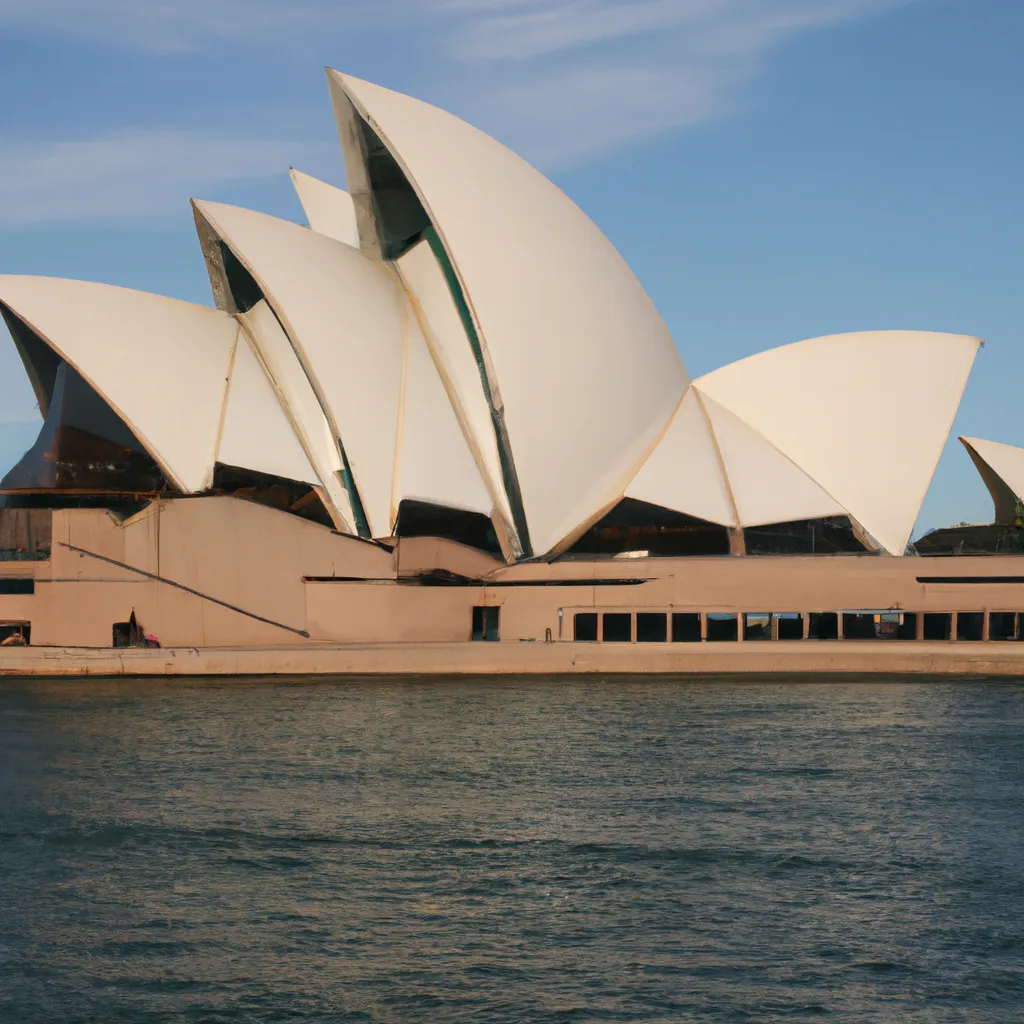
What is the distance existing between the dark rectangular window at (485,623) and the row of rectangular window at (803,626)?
2108 mm

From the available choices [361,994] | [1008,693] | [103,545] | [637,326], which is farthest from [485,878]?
[637,326]

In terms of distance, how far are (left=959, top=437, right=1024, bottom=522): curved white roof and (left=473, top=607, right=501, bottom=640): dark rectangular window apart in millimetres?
15636

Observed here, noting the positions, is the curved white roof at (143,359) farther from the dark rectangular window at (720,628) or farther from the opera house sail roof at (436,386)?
the dark rectangular window at (720,628)

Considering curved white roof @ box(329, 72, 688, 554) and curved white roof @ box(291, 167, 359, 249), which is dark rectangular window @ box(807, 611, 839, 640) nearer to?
curved white roof @ box(329, 72, 688, 554)

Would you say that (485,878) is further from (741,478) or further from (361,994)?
(741,478)

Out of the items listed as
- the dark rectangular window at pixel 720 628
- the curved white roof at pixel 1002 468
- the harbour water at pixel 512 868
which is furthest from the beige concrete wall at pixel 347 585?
the harbour water at pixel 512 868

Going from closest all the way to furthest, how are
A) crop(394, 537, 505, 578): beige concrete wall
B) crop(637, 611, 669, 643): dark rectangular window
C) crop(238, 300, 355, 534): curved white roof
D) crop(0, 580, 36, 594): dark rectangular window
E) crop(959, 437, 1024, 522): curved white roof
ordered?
A: crop(394, 537, 505, 578): beige concrete wall
crop(238, 300, 355, 534): curved white roof
crop(0, 580, 36, 594): dark rectangular window
crop(637, 611, 669, 643): dark rectangular window
crop(959, 437, 1024, 522): curved white roof

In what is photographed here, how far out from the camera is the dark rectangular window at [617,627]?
1605 inches

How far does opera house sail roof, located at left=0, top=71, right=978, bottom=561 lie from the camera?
3906cm

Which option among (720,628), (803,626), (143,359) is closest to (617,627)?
(720,628)

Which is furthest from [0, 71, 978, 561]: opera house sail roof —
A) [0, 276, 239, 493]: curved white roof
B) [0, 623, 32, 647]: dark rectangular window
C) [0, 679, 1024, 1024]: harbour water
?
[0, 679, 1024, 1024]: harbour water

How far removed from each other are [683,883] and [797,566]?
941 inches

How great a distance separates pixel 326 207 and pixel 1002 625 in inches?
919

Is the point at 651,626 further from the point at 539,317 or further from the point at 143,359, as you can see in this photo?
the point at 143,359
